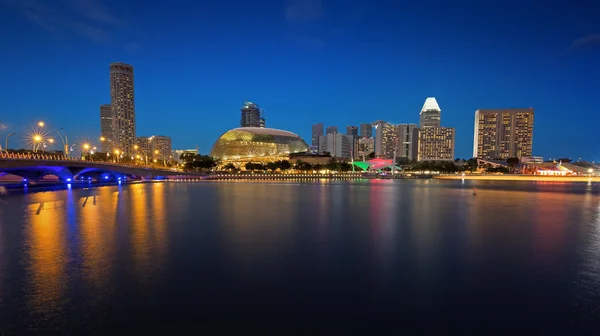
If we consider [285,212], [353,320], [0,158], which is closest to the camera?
[353,320]

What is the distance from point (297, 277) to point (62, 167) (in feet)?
221

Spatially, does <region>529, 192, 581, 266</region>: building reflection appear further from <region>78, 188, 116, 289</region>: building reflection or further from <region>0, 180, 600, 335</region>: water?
<region>78, 188, 116, 289</region>: building reflection

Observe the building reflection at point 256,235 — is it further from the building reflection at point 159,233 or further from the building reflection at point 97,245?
the building reflection at point 97,245

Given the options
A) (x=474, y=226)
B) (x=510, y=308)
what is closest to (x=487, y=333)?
(x=510, y=308)

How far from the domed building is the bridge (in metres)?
57.4

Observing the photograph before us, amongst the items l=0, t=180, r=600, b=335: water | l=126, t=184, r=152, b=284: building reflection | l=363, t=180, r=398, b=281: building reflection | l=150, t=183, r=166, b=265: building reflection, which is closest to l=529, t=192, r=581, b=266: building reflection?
l=0, t=180, r=600, b=335: water

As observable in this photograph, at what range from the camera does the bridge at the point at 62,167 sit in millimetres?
45969

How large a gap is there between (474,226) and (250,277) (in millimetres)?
13718

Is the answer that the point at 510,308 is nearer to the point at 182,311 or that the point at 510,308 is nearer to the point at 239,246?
the point at 182,311

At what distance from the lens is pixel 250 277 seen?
9.37 metres

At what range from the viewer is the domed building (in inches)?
5753

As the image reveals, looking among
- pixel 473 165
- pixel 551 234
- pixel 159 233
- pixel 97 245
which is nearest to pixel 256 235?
pixel 159 233

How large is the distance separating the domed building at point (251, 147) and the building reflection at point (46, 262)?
126962 mm

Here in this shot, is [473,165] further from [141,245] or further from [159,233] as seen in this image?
[141,245]
